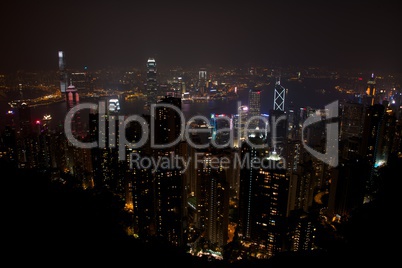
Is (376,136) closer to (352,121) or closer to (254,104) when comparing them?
(352,121)

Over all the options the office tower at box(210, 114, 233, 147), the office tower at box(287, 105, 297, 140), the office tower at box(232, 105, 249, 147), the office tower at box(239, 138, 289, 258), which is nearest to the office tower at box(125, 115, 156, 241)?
the office tower at box(239, 138, 289, 258)

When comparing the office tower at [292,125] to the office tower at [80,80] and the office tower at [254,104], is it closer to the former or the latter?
the office tower at [254,104]

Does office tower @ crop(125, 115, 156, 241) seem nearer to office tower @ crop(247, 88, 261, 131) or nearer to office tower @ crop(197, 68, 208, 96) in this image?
Answer: office tower @ crop(247, 88, 261, 131)

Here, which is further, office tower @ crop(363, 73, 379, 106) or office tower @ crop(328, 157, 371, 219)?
office tower @ crop(363, 73, 379, 106)

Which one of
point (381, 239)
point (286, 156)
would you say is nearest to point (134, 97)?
point (286, 156)

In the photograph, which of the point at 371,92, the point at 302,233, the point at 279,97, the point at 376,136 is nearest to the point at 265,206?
the point at 302,233

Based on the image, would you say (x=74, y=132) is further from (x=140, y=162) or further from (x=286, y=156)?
(x=286, y=156)
